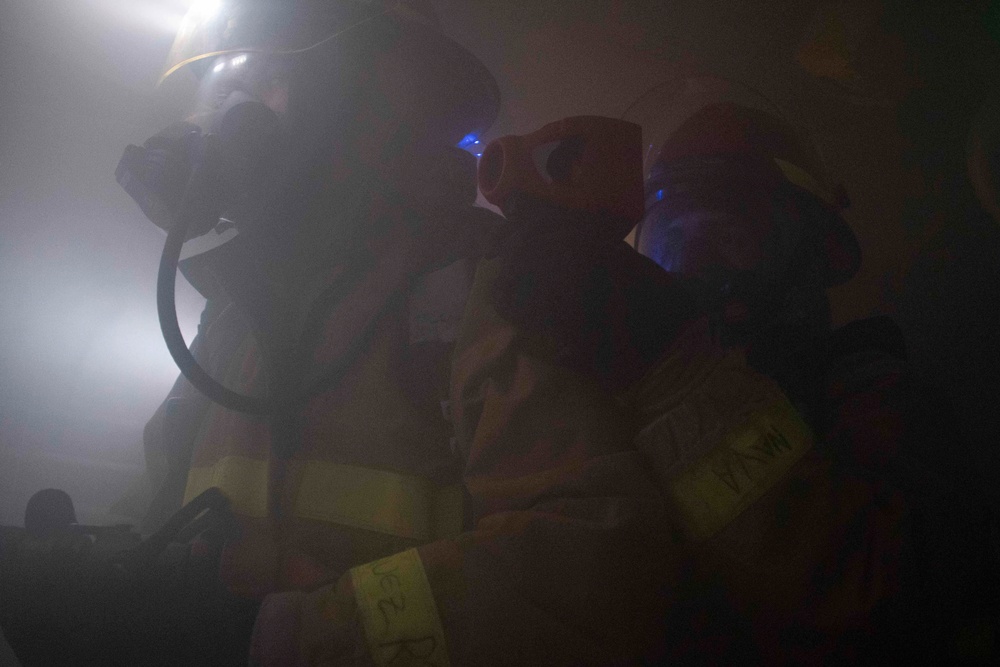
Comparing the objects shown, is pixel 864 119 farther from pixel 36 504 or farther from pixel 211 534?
pixel 36 504

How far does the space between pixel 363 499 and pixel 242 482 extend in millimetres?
215

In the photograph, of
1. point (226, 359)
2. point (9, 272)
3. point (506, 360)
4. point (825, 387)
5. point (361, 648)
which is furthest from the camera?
point (9, 272)

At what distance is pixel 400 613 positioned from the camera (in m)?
0.65

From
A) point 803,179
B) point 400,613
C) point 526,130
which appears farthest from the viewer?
point 526,130

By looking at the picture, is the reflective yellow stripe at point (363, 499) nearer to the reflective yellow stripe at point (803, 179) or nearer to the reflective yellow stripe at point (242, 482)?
the reflective yellow stripe at point (242, 482)

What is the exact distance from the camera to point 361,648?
24.8 inches

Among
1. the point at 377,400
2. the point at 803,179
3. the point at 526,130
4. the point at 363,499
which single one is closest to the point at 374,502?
the point at 363,499

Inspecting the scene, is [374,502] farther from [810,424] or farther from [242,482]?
[810,424]

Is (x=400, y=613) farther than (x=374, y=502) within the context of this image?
No

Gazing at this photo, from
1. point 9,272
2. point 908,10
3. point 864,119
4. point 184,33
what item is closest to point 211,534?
point 184,33

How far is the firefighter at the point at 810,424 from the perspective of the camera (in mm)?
590

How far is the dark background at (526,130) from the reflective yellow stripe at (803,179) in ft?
1.18

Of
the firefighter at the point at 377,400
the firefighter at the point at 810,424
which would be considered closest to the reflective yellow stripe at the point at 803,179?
the firefighter at the point at 810,424

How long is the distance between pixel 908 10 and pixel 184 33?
1.65 meters
